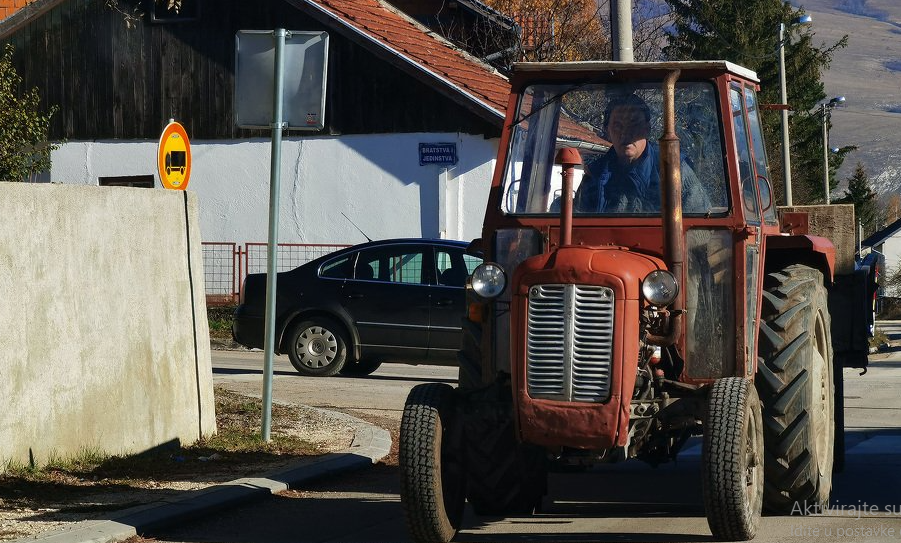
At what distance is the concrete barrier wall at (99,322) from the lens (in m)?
8.60

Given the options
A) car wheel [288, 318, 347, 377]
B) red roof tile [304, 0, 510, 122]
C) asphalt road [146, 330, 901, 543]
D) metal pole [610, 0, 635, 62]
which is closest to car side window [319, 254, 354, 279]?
car wheel [288, 318, 347, 377]

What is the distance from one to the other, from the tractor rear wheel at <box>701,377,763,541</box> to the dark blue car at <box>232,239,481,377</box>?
32.5ft

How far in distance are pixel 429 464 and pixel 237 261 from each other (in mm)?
19436

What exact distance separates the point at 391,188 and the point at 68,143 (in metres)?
6.97

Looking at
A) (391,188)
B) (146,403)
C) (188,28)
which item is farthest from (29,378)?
(188,28)

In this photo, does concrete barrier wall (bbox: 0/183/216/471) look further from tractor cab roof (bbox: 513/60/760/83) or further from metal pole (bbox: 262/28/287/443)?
tractor cab roof (bbox: 513/60/760/83)

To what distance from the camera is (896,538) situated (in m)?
7.34

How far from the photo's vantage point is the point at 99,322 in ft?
30.9

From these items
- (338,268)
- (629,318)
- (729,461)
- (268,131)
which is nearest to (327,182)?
(268,131)

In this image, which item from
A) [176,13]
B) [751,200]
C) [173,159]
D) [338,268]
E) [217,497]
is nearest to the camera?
[751,200]

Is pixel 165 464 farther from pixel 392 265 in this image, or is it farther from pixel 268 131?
pixel 268 131

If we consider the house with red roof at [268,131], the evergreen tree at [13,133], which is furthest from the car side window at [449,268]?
the house with red roof at [268,131]

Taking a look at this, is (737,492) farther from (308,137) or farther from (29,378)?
(308,137)

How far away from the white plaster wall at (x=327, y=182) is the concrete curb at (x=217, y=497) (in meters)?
14.2
